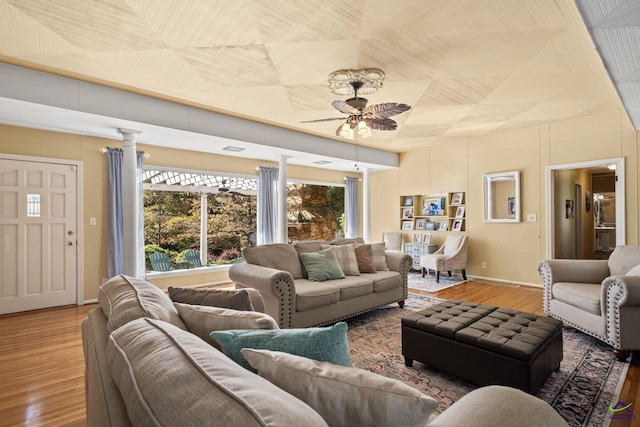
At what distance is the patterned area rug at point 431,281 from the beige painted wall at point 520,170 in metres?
0.44

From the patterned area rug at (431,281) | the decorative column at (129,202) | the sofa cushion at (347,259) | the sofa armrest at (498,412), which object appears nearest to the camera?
the sofa armrest at (498,412)

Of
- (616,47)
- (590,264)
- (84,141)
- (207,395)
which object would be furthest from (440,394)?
(84,141)

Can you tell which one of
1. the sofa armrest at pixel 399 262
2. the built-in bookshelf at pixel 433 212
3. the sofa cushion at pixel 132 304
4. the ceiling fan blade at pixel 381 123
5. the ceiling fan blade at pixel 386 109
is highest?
the ceiling fan blade at pixel 386 109

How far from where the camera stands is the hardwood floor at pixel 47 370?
206cm

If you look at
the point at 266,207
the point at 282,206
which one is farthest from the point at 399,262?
the point at 266,207

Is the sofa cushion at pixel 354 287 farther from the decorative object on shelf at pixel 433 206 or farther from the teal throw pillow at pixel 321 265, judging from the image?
the decorative object on shelf at pixel 433 206

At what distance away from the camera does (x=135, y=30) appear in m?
2.59

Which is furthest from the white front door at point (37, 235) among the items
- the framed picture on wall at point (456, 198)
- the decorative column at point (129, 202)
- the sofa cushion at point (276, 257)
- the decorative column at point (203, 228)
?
the framed picture on wall at point (456, 198)

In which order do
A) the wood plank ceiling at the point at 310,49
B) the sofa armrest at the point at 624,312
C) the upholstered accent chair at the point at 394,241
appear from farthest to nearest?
the upholstered accent chair at the point at 394,241 < the sofa armrest at the point at 624,312 < the wood plank ceiling at the point at 310,49

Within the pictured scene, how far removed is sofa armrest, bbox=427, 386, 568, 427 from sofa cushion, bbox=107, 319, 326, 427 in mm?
540

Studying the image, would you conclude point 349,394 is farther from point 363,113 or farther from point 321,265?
point 363,113

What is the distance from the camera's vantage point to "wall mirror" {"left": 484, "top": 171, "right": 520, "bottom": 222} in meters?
5.89

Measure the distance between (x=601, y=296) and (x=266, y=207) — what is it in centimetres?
527

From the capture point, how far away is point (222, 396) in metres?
0.61
